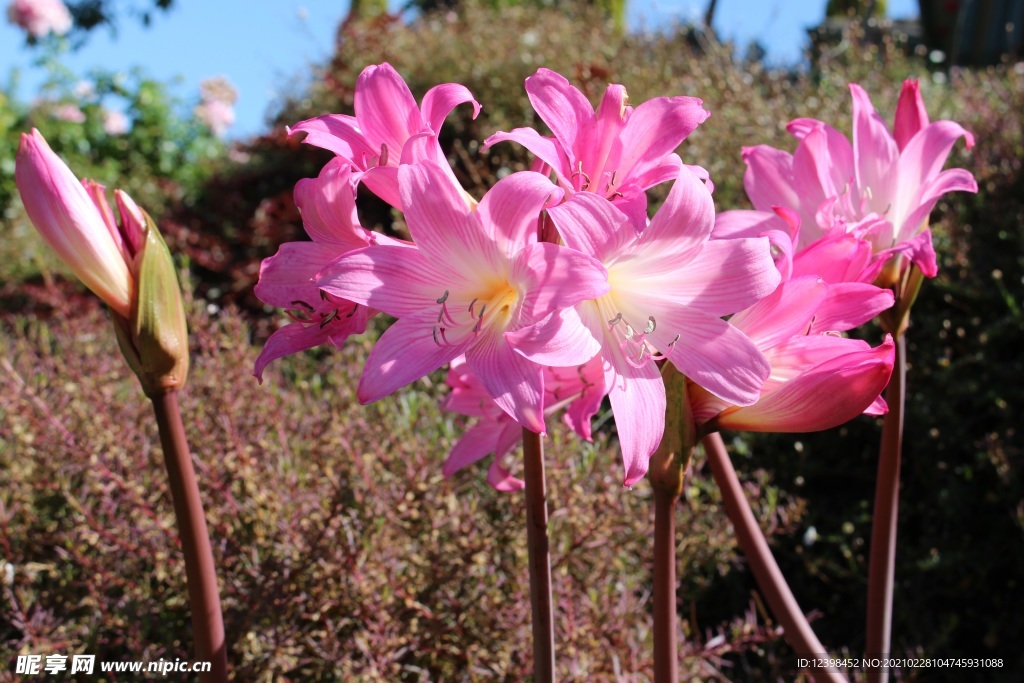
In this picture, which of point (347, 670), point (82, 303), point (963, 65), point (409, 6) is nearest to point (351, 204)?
point (347, 670)

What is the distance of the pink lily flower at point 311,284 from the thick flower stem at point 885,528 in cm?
91

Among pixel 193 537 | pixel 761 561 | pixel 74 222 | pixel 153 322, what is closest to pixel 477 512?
pixel 761 561

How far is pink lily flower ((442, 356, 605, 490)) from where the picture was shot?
3.52ft

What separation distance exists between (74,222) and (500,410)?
58 centimetres

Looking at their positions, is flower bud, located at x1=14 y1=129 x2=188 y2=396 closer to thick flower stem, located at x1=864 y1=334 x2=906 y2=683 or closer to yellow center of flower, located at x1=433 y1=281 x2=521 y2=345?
yellow center of flower, located at x1=433 y1=281 x2=521 y2=345

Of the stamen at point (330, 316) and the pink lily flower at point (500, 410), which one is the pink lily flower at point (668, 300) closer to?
the pink lily flower at point (500, 410)

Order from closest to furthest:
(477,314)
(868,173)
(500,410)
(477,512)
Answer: (477,314), (500,410), (868,173), (477,512)

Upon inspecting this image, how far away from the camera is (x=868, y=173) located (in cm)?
Answer: 133

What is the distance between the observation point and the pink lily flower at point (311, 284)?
0.97 metres

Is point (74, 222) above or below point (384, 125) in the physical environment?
below

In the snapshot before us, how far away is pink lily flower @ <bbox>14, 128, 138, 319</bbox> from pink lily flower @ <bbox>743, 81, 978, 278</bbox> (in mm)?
934

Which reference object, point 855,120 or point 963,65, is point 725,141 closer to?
point 855,120

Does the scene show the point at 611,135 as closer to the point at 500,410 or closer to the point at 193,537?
the point at 500,410

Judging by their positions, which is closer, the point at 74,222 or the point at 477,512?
the point at 74,222
